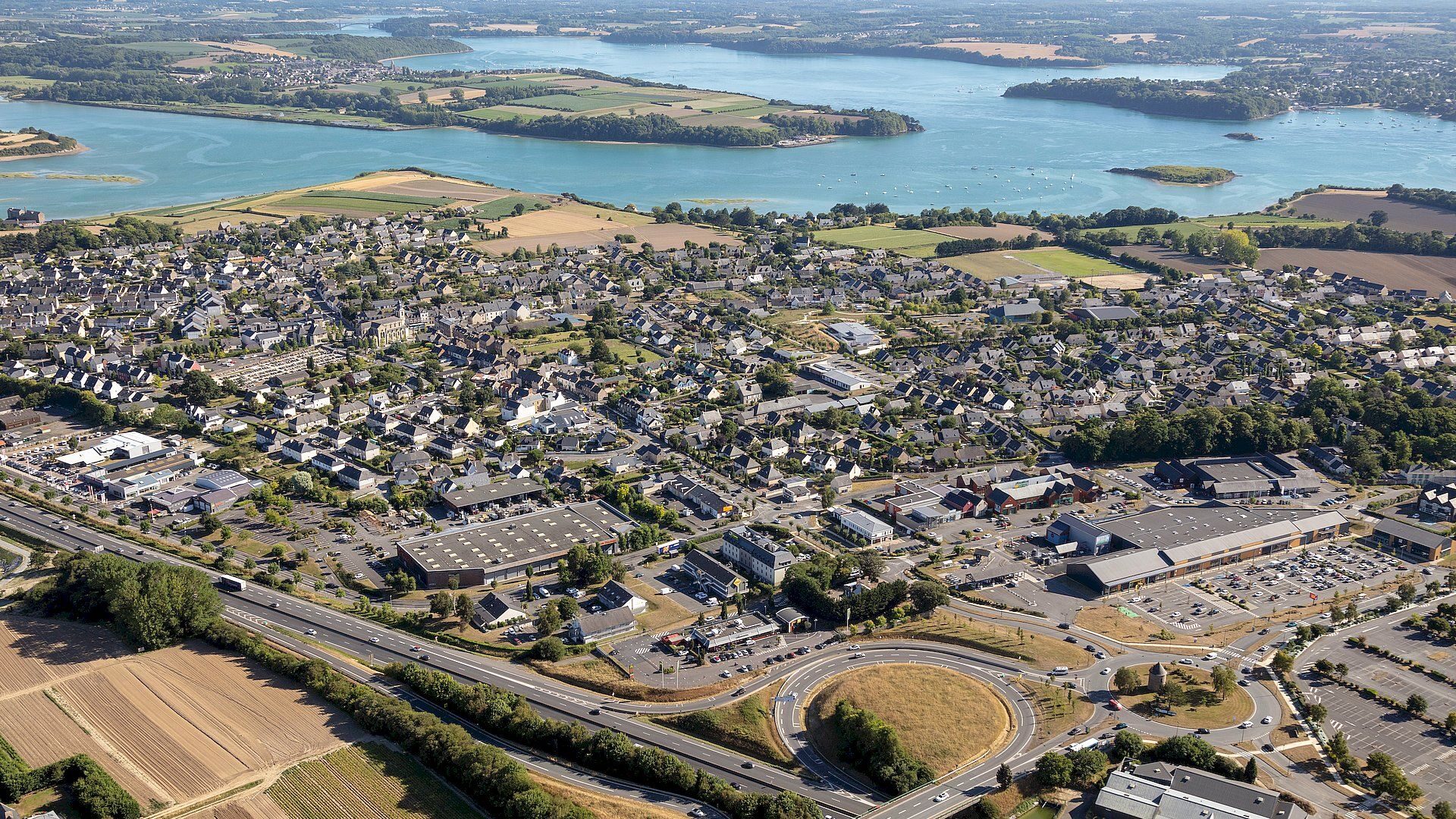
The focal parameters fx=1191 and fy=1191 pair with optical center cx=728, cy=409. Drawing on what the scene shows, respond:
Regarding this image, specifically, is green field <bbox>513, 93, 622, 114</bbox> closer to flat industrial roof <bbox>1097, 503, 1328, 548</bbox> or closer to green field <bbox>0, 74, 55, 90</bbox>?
green field <bbox>0, 74, 55, 90</bbox>

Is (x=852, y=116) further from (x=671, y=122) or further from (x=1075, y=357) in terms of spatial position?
(x=1075, y=357)

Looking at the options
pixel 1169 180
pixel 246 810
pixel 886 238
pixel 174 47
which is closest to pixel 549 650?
pixel 246 810

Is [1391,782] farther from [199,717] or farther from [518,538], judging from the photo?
[199,717]

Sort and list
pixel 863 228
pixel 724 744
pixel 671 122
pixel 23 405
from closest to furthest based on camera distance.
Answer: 1. pixel 724 744
2. pixel 23 405
3. pixel 863 228
4. pixel 671 122

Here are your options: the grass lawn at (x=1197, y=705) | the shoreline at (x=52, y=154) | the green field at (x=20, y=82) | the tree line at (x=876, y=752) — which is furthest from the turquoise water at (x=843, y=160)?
the tree line at (x=876, y=752)

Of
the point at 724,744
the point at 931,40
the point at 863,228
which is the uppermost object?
the point at 931,40

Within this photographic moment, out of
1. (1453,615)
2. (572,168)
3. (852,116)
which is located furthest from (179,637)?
(852,116)
